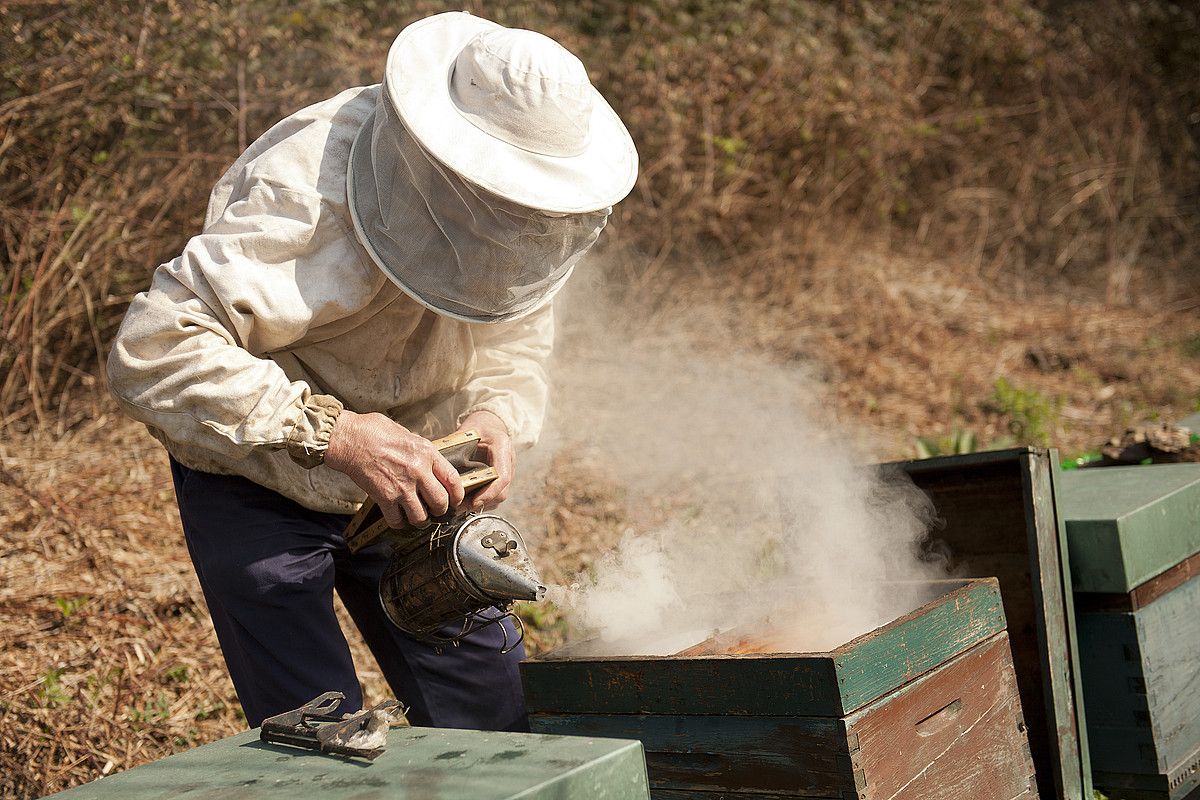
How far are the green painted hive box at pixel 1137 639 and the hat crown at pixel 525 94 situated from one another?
1260mm

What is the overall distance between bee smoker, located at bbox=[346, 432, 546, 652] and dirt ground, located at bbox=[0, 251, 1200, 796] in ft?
4.28

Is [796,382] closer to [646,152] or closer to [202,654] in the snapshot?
[646,152]

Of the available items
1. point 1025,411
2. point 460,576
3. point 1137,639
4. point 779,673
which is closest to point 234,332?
point 460,576

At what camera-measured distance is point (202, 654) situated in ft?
11.2

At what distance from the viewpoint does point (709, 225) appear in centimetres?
697

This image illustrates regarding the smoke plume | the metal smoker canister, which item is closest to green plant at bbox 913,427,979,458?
the smoke plume

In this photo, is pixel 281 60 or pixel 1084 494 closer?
pixel 1084 494

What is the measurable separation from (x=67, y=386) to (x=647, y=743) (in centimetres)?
370

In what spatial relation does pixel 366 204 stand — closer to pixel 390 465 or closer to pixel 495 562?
pixel 390 465

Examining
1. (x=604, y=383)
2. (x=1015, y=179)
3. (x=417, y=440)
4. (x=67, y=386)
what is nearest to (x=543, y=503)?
(x=604, y=383)

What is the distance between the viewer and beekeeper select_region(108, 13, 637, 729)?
1.87 metres

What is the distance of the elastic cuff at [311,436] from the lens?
188cm

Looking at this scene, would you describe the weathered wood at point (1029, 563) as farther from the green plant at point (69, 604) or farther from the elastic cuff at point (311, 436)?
the green plant at point (69, 604)

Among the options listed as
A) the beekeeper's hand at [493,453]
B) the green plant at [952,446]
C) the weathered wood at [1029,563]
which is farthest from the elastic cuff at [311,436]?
the green plant at [952,446]
